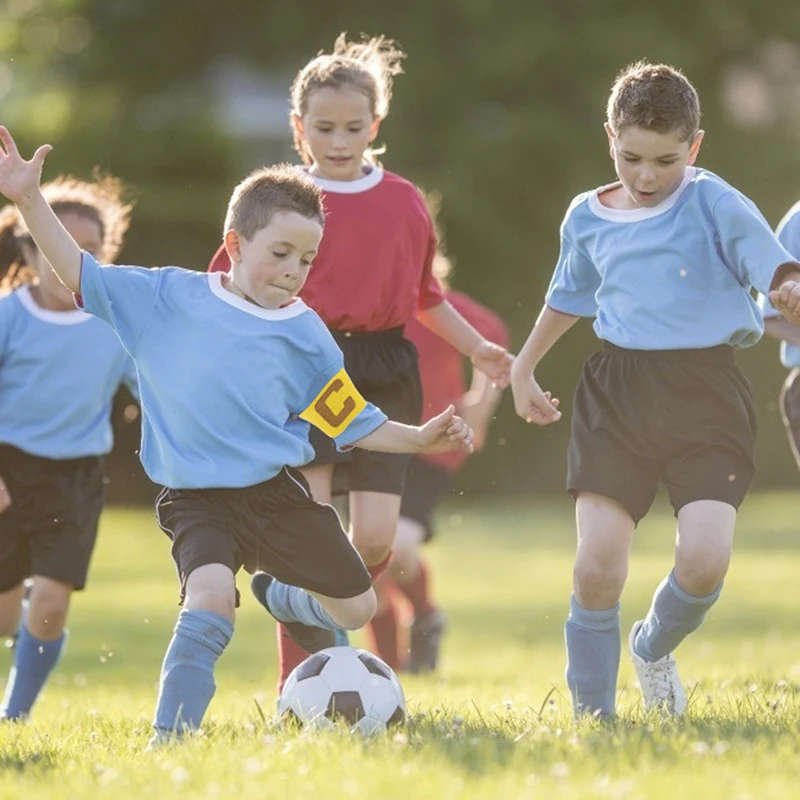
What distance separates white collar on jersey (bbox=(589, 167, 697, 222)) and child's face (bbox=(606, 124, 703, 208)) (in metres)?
0.03

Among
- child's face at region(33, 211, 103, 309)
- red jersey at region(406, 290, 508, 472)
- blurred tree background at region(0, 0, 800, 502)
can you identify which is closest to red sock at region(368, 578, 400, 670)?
red jersey at region(406, 290, 508, 472)

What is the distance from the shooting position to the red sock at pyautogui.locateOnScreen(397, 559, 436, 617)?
951 centimetres

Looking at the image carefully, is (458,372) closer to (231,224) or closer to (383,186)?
(383,186)

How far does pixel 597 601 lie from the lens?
557cm

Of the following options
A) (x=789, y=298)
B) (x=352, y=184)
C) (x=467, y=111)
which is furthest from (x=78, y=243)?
(x=467, y=111)

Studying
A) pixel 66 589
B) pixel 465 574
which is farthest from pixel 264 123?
pixel 66 589

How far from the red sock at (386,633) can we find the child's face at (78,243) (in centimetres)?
287

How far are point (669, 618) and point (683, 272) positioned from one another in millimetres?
1125

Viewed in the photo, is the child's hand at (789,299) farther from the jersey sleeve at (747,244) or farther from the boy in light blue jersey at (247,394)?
the boy in light blue jersey at (247,394)

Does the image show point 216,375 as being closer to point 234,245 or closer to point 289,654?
point 234,245

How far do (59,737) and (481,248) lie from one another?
2032cm

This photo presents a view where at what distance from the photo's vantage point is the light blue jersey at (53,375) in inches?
271

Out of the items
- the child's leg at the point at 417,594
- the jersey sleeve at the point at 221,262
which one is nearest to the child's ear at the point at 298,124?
the jersey sleeve at the point at 221,262

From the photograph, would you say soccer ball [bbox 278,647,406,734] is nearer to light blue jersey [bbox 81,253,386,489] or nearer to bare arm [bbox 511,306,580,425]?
light blue jersey [bbox 81,253,386,489]
